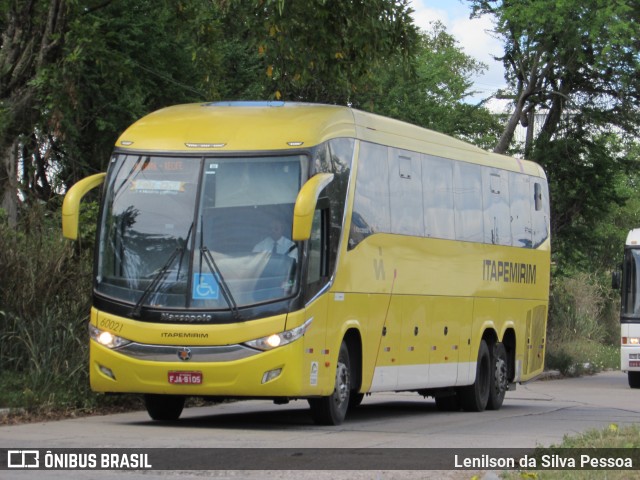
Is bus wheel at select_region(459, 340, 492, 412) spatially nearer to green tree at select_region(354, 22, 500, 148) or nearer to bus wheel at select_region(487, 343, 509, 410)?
bus wheel at select_region(487, 343, 509, 410)

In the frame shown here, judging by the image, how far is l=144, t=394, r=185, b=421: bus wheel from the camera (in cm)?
1603

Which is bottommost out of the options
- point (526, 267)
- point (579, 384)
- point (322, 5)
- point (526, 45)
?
point (579, 384)

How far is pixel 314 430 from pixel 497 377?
7040 millimetres

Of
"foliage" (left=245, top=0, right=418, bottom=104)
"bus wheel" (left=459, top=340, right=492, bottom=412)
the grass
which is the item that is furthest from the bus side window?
the grass

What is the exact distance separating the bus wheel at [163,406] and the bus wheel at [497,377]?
261 inches

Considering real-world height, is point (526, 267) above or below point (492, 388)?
above

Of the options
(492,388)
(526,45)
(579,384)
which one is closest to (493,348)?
(492,388)

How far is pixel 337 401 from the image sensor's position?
1563 centimetres

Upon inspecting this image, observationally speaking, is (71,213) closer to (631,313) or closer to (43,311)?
(43,311)

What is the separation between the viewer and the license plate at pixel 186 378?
47.2 ft

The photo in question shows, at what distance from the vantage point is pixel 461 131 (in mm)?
42094

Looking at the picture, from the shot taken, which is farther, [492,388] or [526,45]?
[526,45]

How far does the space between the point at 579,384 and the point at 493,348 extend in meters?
10.0

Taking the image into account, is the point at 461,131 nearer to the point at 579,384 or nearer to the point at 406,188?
the point at 579,384
